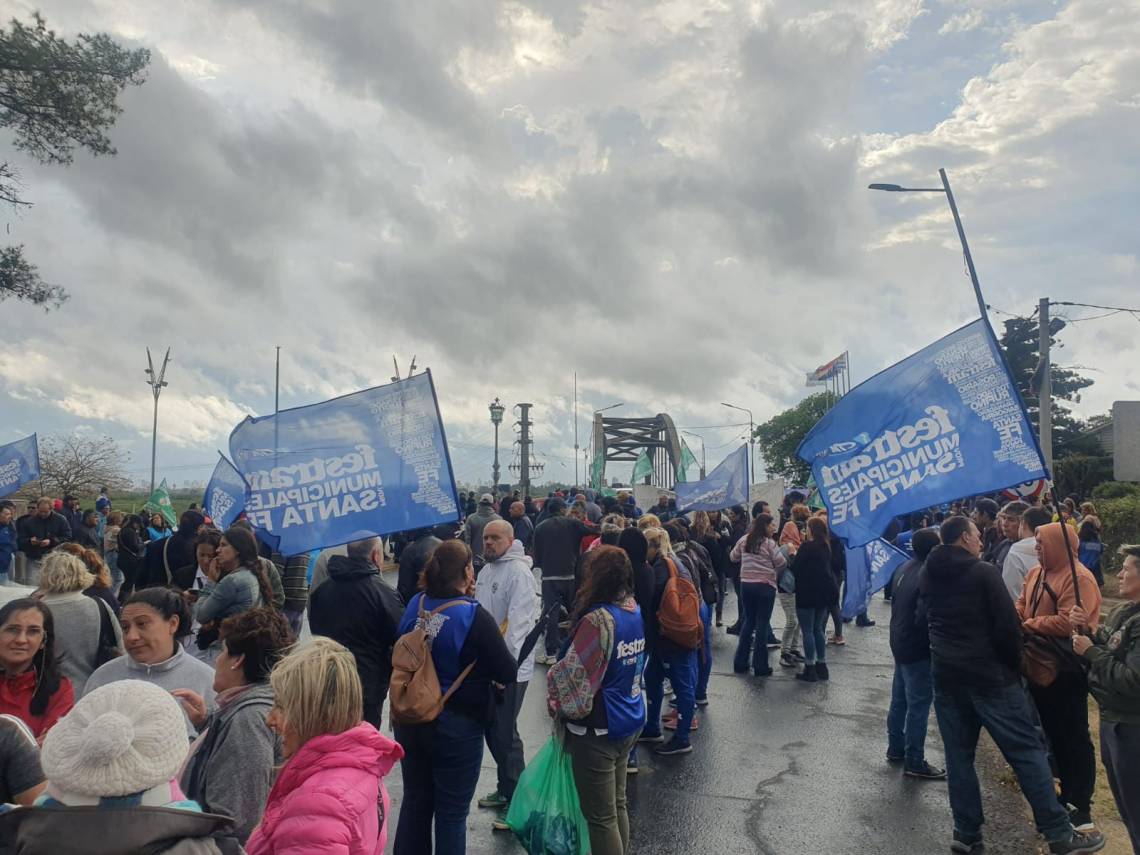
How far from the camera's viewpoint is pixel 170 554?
25.3ft

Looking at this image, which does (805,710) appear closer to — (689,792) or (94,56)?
(689,792)

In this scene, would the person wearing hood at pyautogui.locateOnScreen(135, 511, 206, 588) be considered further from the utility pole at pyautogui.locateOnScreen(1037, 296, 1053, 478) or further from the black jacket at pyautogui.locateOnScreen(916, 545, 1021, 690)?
the utility pole at pyautogui.locateOnScreen(1037, 296, 1053, 478)

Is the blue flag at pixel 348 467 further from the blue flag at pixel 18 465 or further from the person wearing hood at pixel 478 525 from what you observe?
the blue flag at pixel 18 465

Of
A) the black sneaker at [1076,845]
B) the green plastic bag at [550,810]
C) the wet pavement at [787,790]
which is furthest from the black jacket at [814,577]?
the green plastic bag at [550,810]

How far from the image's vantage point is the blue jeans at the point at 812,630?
9375 mm

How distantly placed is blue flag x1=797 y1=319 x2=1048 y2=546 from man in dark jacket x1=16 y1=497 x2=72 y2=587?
1095cm

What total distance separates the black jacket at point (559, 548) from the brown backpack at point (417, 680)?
17.7 ft

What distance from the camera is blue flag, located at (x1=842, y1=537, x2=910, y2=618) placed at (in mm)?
8008

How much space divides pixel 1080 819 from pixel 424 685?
407 centimetres

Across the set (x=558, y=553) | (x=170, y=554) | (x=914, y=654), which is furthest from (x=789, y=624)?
(x=170, y=554)

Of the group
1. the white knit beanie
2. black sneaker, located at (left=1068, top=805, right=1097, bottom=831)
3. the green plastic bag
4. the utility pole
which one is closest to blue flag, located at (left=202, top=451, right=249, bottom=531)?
the green plastic bag

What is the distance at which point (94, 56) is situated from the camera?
46.6ft

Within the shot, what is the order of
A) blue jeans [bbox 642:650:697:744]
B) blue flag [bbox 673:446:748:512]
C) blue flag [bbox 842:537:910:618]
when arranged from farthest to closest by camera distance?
blue flag [bbox 673:446:748:512] → blue flag [bbox 842:537:910:618] → blue jeans [bbox 642:650:697:744]

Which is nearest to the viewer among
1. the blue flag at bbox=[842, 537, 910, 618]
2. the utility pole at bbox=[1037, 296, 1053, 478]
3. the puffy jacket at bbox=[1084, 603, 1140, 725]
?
the puffy jacket at bbox=[1084, 603, 1140, 725]
